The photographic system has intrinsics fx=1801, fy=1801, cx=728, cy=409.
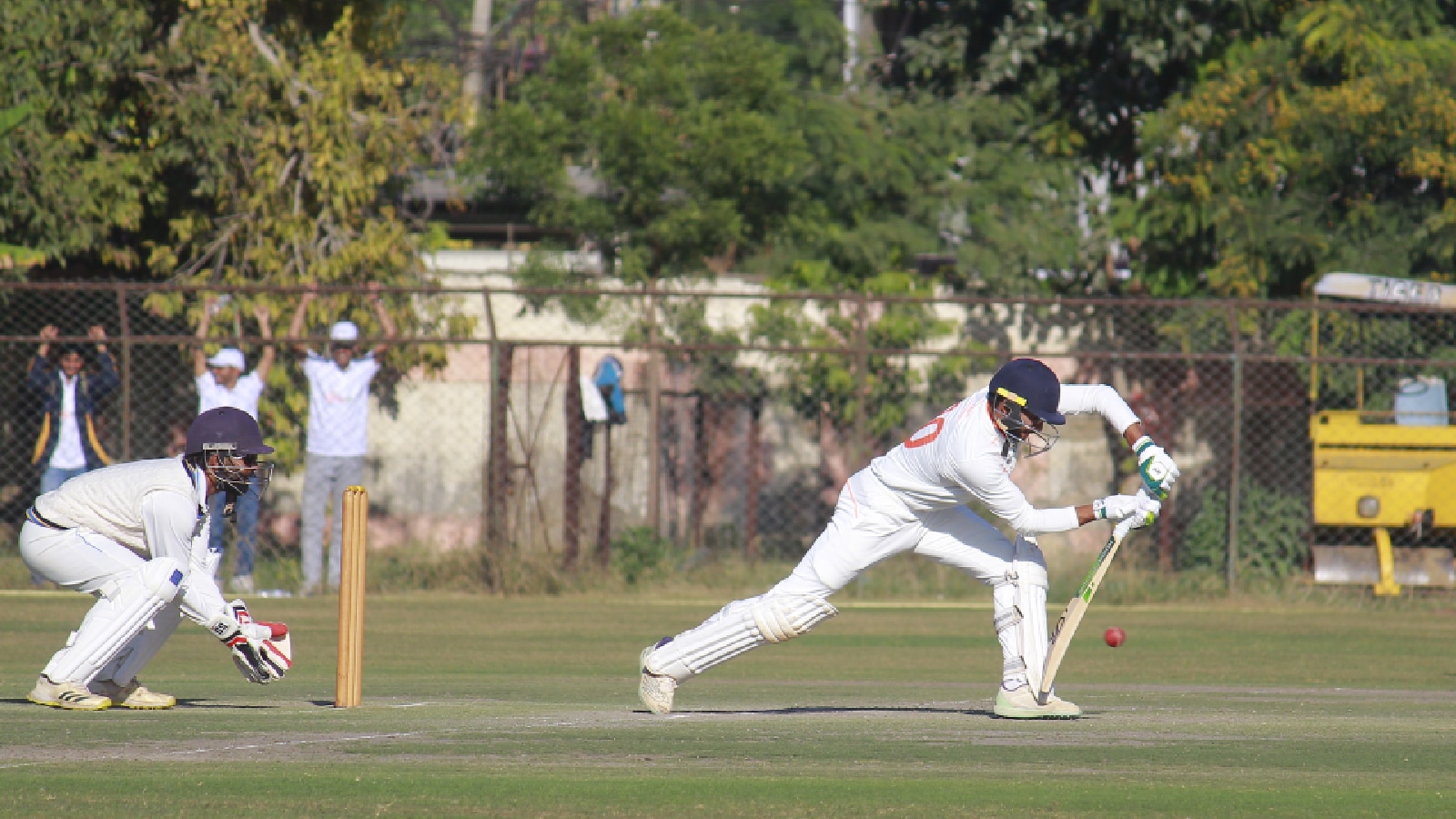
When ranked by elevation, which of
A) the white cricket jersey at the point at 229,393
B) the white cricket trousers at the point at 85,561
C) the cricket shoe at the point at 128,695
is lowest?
the cricket shoe at the point at 128,695

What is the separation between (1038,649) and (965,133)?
13448mm

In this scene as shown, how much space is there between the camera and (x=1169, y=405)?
763 inches

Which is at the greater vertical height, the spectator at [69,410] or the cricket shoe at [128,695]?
the spectator at [69,410]

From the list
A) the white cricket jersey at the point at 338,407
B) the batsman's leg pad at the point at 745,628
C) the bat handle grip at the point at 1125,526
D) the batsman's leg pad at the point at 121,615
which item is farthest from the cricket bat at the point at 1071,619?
the white cricket jersey at the point at 338,407

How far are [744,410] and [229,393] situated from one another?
604 cm

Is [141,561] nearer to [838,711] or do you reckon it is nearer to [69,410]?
[838,711]

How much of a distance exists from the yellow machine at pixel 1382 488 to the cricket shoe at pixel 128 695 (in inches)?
446

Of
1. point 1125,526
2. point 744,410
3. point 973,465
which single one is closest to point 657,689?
point 973,465

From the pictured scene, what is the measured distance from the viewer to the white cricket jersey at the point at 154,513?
26.7 ft

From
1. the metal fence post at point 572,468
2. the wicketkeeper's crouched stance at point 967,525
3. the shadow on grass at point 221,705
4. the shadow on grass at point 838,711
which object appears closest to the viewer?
the wicketkeeper's crouched stance at point 967,525

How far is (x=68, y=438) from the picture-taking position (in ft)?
52.0

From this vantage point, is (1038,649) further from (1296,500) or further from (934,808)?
(1296,500)

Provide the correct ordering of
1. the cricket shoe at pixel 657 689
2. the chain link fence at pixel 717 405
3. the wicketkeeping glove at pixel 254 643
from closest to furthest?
1. the wicketkeeping glove at pixel 254 643
2. the cricket shoe at pixel 657 689
3. the chain link fence at pixel 717 405

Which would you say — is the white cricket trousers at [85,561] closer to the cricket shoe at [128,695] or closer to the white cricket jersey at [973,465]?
the cricket shoe at [128,695]
